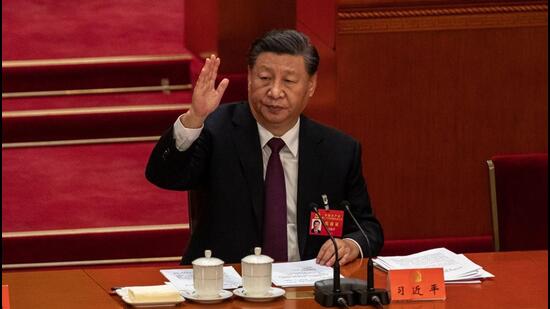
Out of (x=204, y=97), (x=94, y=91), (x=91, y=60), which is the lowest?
(x=204, y=97)

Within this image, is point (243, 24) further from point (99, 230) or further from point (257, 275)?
point (257, 275)

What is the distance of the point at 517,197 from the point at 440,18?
51.7 inches

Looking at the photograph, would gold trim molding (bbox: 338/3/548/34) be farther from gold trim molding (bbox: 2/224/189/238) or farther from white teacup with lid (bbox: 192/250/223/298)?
white teacup with lid (bbox: 192/250/223/298)

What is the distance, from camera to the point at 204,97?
8.93ft

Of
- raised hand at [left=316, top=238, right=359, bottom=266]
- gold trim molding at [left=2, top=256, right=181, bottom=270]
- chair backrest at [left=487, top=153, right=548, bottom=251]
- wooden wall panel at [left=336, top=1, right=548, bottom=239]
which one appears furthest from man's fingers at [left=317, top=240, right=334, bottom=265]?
gold trim molding at [left=2, top=256, right=181, bottom=270]

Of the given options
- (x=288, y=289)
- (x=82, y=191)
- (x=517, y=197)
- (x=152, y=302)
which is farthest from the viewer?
(x=82, y=191)

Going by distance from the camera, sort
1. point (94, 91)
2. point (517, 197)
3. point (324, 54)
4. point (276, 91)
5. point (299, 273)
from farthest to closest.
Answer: point (94, 91) → point (324, 54) → point (517, 197) → point (276, 91) → point (299, 273)

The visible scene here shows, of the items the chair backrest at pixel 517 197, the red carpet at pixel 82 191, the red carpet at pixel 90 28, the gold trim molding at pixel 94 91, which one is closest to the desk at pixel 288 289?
the chair backrest at pixel 517 197

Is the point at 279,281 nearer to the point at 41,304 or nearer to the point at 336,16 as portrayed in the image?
the point at 41,304

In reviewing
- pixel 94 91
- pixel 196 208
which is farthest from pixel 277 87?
pixel 94 91

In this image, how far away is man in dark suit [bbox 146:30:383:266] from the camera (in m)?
2.90

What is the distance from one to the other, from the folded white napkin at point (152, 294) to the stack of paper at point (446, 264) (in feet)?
1.93

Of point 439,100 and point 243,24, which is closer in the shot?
point 439,100

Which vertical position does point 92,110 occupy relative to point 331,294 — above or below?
above
